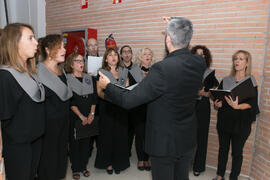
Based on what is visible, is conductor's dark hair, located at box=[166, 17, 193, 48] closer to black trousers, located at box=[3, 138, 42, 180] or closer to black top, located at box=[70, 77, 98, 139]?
black trousers, located at box=[3, 138, 42, 180]

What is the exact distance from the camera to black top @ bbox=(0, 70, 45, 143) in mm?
1552

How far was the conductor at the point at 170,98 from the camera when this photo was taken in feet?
4.81

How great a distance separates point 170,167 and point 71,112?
5.60 ft

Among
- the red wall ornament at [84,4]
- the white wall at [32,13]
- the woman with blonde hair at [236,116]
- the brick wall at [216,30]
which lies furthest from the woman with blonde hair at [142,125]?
the white wall at [32,13]

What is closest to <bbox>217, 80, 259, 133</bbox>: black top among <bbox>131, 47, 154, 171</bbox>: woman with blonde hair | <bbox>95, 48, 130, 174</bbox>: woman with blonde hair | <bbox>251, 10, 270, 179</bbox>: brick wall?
<bbox>251, 10, 270, 179</bbox>: brick wall

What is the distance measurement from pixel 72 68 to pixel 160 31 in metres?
1.72

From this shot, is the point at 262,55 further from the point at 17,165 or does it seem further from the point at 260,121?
the point at 17,165

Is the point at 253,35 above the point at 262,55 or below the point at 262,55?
above

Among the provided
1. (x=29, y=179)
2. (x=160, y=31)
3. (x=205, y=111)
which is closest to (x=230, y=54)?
(x=205, y=111)

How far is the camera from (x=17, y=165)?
1.65 metres

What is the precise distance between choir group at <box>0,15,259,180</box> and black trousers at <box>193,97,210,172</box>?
1 cm

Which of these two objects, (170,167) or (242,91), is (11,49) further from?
(242,91)

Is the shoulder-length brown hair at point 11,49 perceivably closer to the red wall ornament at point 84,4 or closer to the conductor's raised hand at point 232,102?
the conductor's raised hand at point 232,102

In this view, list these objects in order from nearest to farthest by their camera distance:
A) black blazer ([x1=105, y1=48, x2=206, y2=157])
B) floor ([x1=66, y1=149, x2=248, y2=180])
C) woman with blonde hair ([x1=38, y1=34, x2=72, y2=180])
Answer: black blazer ([x1=105, y1=48, x2=206, y2=157])
woman with blonde hair ([x1=38, y1=34, x2=72, y2=180])
floor ([x1=66, y1=149, x2=248, y2=180])
